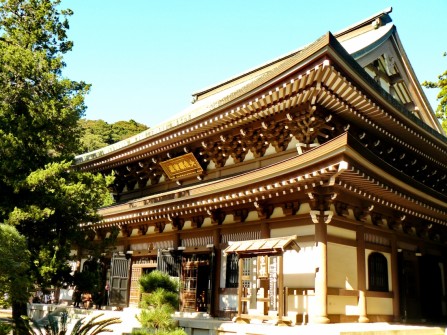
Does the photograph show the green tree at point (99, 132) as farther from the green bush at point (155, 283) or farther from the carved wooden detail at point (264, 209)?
the carved wooden detail at point (264, 209)

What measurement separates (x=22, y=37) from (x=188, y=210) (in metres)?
7.29

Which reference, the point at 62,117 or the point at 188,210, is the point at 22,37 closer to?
the point at 62,117


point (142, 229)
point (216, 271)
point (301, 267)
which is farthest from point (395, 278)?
→ point (142, 229)

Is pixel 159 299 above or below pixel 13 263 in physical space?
below

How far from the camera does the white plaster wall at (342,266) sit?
437 inches

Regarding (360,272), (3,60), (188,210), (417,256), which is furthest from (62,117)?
(417,256)

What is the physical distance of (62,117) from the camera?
1165 centimetres

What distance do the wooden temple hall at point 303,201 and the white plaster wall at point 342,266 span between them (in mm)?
36

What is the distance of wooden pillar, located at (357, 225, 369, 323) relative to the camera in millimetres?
11242

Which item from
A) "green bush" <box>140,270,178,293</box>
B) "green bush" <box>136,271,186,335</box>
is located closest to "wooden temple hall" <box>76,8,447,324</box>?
"green bush" <box>140,270,178,293</box>

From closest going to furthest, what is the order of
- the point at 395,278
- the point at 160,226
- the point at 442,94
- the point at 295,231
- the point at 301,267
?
the point at 301,267 → the point at 295,231 → the point at 395,278 → the point at 160,226 → the point at 442,94

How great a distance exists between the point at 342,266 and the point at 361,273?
0.67 metres

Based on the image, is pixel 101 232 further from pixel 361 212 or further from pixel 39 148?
pixel 361 212

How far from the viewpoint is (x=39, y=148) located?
463 inches
